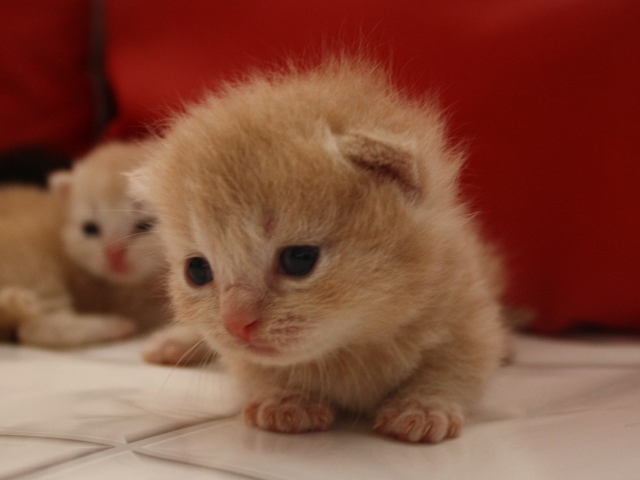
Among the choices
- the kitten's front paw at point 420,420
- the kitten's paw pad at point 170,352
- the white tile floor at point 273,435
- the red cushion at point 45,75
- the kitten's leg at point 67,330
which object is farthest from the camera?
the red cushion at point 45,75

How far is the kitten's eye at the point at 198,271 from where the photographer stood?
1.00 m

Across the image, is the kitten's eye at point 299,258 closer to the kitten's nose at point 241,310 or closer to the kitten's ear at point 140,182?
Answer: the kitten's nose at point 241,310

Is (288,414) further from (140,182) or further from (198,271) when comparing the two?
(140,182)

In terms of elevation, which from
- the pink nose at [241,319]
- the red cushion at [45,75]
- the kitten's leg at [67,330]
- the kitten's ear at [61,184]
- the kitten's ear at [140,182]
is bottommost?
the pink nose at [241,319]

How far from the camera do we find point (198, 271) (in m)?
1.01

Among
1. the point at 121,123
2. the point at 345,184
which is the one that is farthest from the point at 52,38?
the point at 345,184

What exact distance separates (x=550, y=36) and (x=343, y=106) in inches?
28.9

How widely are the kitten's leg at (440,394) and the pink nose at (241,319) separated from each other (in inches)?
9.7

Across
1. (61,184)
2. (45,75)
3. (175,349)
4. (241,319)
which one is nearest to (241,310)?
(241,319)

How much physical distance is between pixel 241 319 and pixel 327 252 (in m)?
0.14

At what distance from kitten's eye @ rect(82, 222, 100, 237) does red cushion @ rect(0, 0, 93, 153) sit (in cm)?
57

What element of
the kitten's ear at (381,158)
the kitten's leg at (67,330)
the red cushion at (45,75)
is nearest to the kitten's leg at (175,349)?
the kitten's leg at (67,330)

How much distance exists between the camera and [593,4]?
1.46 m

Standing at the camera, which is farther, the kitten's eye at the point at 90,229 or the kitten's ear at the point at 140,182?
the kitten's eye at the point at 90,229
